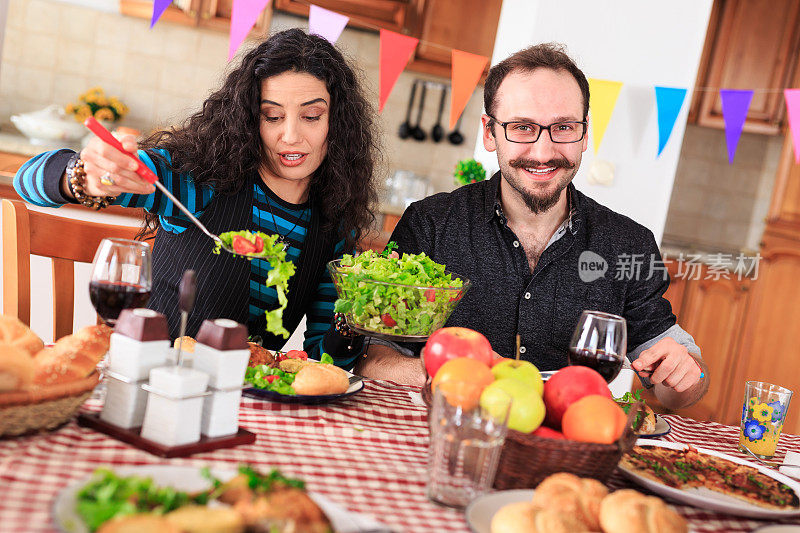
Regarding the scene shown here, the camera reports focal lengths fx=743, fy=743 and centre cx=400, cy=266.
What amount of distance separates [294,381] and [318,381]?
4 centimetres

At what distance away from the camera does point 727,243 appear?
4.78 meters

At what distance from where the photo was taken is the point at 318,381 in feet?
3.98

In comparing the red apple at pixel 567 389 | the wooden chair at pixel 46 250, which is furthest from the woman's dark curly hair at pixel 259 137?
A: the red apple at pixel 567 389

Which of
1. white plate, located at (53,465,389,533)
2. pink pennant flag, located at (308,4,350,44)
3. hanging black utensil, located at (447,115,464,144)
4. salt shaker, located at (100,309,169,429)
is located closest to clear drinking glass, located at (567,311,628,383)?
white plate, located at (53,465,389,533)

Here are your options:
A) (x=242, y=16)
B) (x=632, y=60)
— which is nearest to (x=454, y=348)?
(x=242, y=16)

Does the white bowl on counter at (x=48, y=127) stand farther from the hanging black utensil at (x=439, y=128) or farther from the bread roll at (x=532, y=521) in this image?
the bread roll at (x=532, y=521)

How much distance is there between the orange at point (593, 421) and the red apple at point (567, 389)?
2 cm

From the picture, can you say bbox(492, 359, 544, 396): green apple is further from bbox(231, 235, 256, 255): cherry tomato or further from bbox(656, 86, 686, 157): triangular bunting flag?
bbox(656, 86, 686, 157): triangular bunting flag

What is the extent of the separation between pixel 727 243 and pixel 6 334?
4638mm

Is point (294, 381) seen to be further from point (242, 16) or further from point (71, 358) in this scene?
point (242, 16)

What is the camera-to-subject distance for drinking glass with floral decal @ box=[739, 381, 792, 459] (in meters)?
1.36

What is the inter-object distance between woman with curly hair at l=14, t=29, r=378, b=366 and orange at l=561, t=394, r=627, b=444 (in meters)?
0.69

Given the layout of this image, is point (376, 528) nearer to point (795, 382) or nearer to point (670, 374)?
point (670, 374)

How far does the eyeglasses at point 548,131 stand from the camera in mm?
1908
